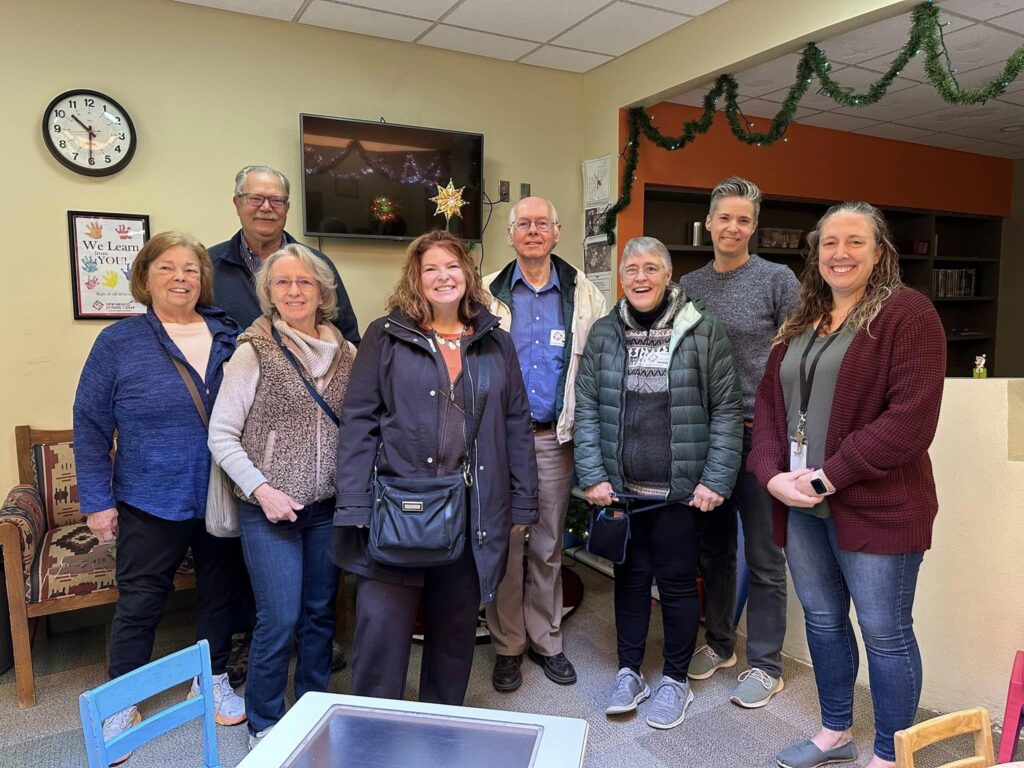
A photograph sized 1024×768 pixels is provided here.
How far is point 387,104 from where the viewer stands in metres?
3.73

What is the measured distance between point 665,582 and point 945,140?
5.14 m

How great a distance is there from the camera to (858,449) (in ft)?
5.74

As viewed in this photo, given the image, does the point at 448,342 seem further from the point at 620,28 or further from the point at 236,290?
the point at 620,28

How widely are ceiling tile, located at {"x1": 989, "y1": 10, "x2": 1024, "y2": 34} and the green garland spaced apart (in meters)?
0.25

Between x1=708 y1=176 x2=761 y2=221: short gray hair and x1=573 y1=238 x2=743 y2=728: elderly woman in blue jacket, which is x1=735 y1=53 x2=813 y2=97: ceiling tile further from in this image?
x1=573 y1=238 x2=743 y2=728: elderly woman in blue jacket

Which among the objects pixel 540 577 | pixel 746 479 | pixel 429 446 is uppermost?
pixel 429 446

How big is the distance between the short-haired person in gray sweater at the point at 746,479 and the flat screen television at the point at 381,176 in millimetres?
1665

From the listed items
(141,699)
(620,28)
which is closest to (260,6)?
(620,28)

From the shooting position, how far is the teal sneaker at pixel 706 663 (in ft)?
8.61

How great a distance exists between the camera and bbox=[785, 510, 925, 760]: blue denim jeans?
1.83 meters

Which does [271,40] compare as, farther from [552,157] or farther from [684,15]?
[684,15]

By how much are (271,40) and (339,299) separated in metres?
1.67

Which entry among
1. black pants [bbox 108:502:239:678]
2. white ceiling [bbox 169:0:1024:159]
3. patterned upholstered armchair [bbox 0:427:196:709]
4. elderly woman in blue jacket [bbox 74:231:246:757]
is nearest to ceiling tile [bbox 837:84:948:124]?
white ceiling [bbox 169:0:1024:159]

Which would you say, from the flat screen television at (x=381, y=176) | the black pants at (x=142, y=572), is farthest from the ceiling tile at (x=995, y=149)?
the black pants at (x=142, y=572)
